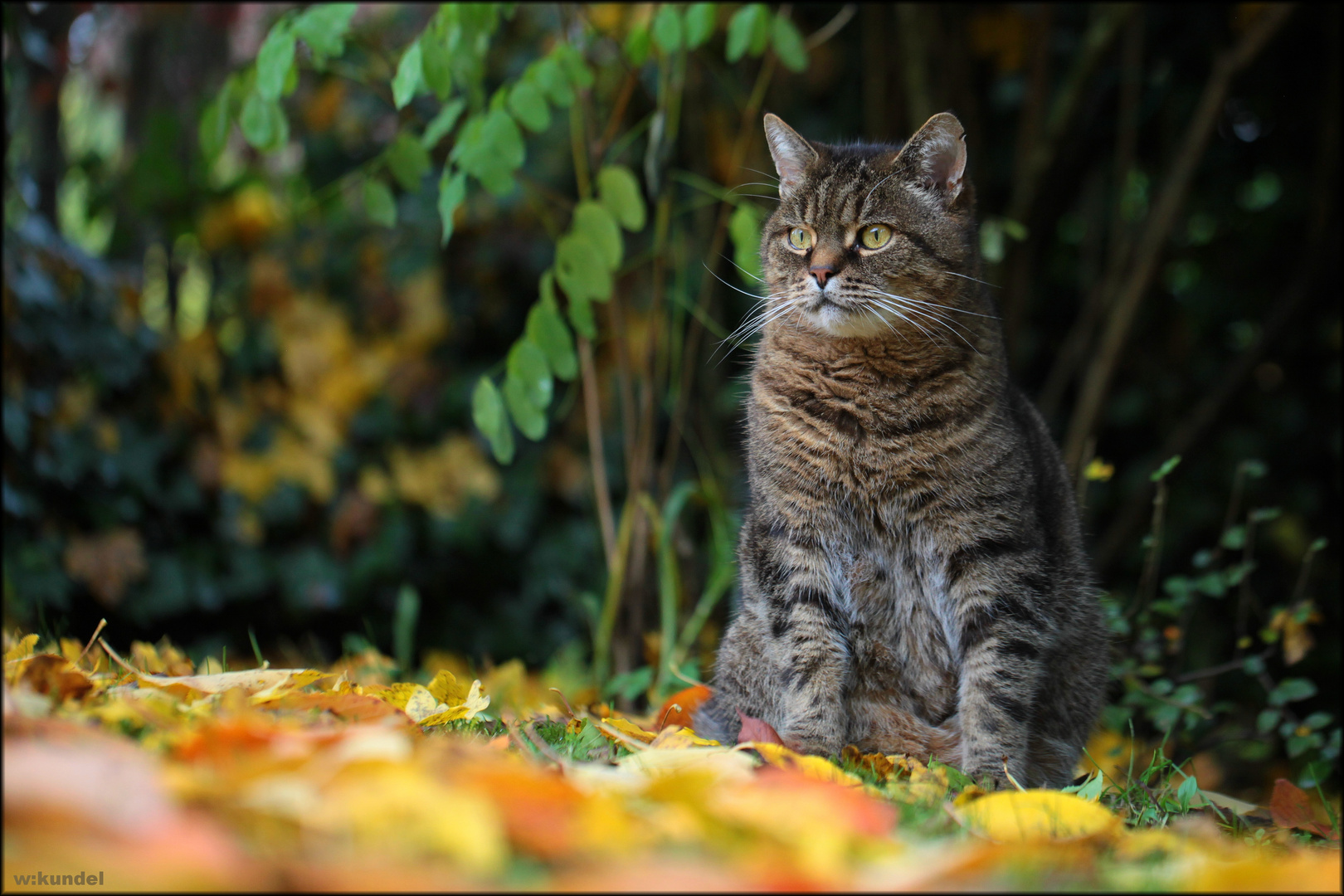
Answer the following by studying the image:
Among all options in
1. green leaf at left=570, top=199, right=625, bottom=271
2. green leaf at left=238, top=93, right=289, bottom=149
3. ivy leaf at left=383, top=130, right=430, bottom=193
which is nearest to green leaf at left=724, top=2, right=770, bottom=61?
green leaf at left=570, top=199, right=625, bottom=271

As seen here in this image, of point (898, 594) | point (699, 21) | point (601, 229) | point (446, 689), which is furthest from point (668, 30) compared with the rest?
point (446, 689)

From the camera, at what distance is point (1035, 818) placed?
1416mm

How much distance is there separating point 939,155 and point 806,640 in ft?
3.57

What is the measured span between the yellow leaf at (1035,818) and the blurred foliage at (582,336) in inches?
59.3

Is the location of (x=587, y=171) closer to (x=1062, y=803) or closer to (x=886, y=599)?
(x=886, y=599)

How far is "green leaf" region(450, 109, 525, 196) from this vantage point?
7.55ft

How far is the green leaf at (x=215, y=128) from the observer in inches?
103

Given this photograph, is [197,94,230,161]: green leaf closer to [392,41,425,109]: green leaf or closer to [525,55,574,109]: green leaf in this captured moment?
[392,41,425,109]: green leaf

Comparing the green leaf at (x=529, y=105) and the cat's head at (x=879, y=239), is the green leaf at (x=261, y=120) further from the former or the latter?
the cat's head at (x=879, y=239)

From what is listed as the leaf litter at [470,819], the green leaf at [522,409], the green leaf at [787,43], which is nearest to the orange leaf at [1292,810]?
the leaf litter at [470,819]

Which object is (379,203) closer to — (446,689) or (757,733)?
(446,689)

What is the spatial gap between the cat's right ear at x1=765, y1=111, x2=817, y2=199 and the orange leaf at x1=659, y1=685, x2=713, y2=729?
1189 millimetres

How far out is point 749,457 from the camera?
2.41 meters

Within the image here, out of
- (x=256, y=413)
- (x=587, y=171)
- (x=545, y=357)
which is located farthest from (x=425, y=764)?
(x=256, y=413)
